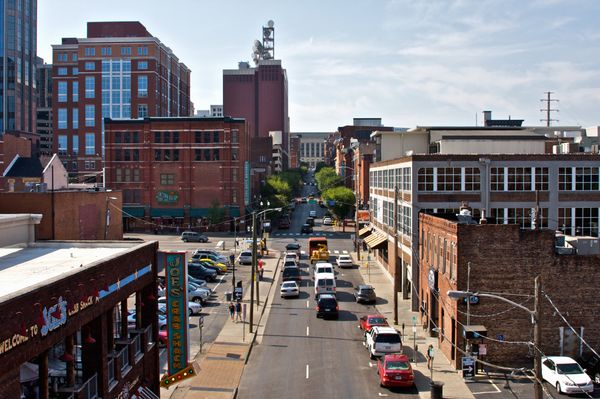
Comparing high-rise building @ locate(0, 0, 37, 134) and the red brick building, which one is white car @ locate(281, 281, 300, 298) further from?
high-rise building @ locate(0, 0, 37, 134)

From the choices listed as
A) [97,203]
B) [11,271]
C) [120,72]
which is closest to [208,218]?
[120,72]

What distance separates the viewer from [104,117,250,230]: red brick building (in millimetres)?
101938

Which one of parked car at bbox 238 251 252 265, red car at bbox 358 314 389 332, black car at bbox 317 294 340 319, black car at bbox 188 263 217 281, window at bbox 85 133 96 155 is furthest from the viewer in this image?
window at bbox 85 133 96 155

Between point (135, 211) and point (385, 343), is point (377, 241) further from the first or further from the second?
point (135, 211)

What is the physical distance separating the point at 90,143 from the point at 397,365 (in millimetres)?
114793

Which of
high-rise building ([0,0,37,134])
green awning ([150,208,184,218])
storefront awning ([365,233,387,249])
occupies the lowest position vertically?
storefront awning ([365,233,387,249])

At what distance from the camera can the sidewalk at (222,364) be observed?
91.9 feet

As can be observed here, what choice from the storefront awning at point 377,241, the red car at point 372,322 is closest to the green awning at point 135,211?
the storefront awning at point 377,241

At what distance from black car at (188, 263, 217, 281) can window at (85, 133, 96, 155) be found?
267ft

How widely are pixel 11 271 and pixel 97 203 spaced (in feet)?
92.3

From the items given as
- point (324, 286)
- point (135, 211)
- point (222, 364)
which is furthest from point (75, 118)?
point (222, 364)

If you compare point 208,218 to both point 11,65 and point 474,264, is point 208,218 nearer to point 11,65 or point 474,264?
point 474,264

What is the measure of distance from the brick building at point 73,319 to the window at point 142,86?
361 ft

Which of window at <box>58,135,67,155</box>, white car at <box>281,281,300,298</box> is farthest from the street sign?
window at <box>58,135,67,155</box>
